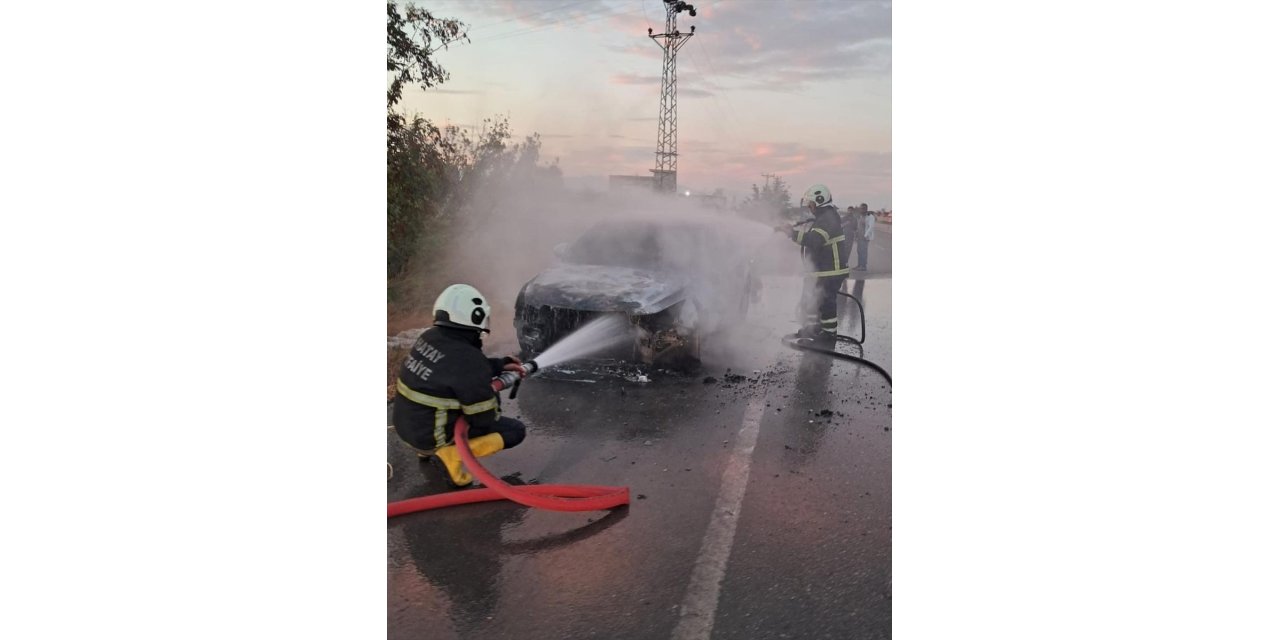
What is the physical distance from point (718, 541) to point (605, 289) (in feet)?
7.03

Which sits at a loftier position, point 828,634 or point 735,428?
point 735,428

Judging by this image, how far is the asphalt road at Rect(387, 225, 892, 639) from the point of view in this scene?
3656mm

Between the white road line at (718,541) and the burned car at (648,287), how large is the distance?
729 millimetres

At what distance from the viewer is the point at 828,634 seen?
356cm

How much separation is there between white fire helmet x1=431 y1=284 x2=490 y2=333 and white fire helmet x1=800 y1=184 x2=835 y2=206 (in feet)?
6.54

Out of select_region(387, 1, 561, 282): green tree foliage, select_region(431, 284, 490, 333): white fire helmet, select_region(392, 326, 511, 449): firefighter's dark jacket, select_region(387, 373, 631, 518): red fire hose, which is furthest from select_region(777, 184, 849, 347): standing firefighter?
select_region(392, 326, 511, 449): firefighter's dark jacket

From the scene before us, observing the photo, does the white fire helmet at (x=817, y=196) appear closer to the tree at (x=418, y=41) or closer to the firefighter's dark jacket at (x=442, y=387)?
the firefighter's dark jacket at (x=442, y=387)

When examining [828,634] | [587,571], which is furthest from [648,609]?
[828,634]

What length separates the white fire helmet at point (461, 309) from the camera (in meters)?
4.65

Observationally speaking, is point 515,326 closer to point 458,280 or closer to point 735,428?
point 458,280

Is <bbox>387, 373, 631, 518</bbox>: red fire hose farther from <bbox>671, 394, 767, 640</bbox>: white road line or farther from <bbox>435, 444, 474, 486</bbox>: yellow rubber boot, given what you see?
<bbox>671, 394, 767, 640</bbox>: white road line

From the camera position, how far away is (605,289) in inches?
222

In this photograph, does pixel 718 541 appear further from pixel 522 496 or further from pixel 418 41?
pixel 418 41

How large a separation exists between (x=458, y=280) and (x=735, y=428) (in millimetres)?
1908
